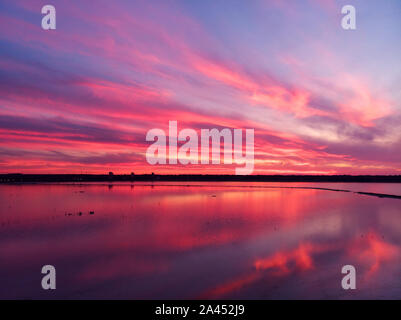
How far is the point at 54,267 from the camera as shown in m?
16.3

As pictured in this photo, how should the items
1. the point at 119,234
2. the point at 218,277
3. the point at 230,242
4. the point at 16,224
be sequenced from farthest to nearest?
the point at 16,224, the point at 119,234, the point at 230,242, the point at 218,277

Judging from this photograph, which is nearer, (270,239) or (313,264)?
(313,264)

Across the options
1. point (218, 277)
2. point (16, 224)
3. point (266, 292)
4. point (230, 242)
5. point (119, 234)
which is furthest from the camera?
point (16, 224)

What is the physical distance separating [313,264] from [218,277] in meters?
5.65

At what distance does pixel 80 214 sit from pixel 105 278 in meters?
22.0

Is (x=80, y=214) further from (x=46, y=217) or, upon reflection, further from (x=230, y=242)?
(x=230, y=242)

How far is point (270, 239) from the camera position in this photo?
22594 millimetres
